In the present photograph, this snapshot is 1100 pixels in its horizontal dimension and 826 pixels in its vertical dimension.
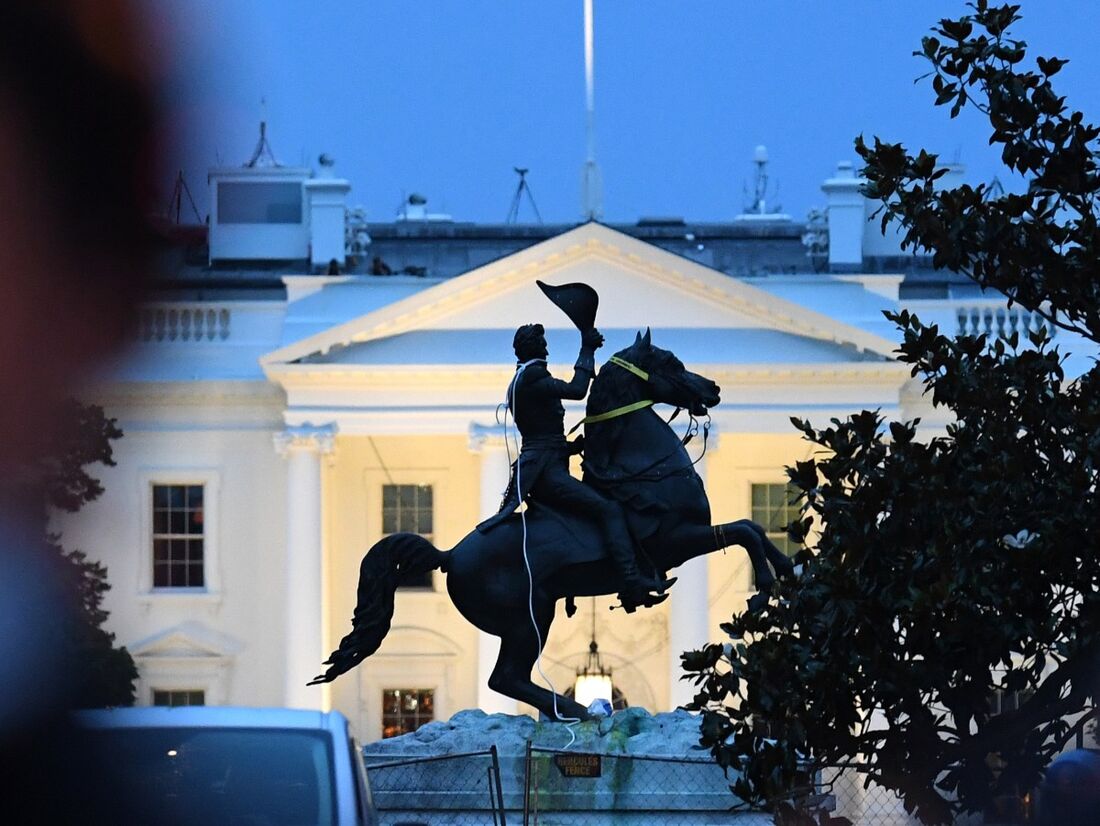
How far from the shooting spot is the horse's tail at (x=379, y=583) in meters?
10.8

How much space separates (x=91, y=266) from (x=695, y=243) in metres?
46.8

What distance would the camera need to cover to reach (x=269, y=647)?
41.1 meters

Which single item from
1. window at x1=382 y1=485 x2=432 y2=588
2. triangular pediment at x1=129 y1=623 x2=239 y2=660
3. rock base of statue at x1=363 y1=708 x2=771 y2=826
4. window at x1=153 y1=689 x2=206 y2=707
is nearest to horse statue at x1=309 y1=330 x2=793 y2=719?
rock base of statue at x1=363 y1=708 x2=771 y2=826

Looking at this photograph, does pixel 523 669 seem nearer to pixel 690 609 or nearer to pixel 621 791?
pixel 621 791

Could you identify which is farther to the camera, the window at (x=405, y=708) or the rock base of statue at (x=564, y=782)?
the window at (x=405, y=708)

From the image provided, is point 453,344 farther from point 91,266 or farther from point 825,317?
point 91,266

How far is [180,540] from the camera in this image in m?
40.6

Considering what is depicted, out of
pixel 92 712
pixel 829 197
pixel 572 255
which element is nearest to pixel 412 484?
pixel 572 255

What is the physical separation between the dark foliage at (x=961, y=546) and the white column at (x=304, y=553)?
32620mm

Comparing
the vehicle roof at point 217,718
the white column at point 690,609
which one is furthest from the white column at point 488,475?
the vehicle roof at point 217,718

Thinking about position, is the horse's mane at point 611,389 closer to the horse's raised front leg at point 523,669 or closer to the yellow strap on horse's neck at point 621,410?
the yellow strap on horse's neck at point 621,410

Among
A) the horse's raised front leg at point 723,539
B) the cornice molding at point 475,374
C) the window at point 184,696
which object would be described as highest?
the cornice molding at point 475,374

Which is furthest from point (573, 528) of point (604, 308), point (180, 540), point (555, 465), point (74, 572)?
point (180, 540)

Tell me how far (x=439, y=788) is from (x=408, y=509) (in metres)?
30.7
